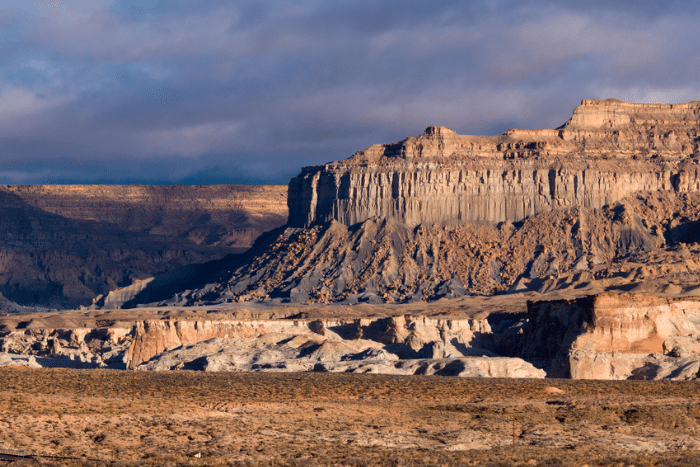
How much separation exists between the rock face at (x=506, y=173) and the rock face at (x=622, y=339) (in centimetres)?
7935

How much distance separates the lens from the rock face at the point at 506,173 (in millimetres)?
178500

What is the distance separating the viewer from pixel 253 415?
185 ft

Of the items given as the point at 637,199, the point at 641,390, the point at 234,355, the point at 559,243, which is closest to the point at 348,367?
the point at 234,355

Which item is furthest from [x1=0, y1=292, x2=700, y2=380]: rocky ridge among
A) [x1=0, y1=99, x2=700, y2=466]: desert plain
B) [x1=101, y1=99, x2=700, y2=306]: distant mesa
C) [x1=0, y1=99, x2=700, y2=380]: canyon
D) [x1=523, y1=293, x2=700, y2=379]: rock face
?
[x1=101, y1=99, x2=700, y2=306]: distant mesa

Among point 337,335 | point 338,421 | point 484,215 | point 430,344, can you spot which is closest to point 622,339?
point 430,344

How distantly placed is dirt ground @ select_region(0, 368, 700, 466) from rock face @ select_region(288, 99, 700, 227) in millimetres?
104372

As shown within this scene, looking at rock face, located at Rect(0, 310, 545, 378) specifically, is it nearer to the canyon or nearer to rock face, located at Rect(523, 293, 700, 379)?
the canyon

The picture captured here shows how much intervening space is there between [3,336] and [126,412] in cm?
7794

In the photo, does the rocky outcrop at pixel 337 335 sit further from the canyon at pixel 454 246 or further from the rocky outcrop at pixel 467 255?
the rocky outcrop at pixel 467 255

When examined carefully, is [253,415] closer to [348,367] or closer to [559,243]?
[348,367]

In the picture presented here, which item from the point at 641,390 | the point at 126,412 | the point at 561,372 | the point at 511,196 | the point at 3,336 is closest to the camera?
the point at 126,412

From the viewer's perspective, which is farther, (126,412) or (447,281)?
(447,281)

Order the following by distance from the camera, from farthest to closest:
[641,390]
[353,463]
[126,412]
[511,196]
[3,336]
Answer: [511,196], [3,336], [641,390], [126,412], [353,463]

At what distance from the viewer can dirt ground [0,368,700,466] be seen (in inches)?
1839
